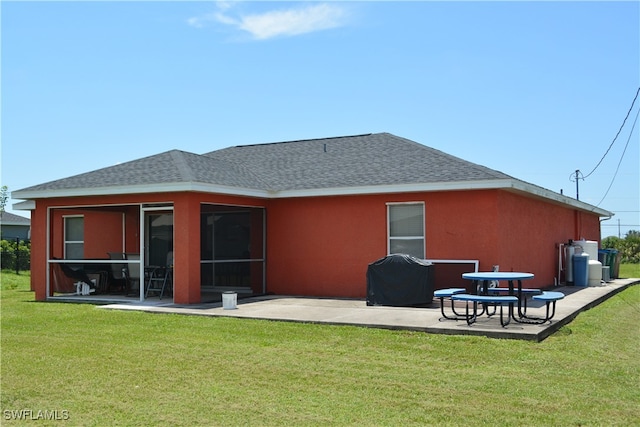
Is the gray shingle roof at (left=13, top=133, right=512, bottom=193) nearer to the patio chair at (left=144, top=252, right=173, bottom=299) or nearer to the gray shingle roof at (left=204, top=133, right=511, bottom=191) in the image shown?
the gray shingle roof at (left=204, top=133, right=511, bottom=191)

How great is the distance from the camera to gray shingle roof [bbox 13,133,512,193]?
550 inches

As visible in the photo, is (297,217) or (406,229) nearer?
(406,229)

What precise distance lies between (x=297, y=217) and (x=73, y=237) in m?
7.79

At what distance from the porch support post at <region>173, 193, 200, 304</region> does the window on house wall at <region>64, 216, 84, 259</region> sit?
6.80 m

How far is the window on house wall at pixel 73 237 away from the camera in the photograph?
19.1m

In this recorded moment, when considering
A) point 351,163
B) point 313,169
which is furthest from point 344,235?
point 313,169

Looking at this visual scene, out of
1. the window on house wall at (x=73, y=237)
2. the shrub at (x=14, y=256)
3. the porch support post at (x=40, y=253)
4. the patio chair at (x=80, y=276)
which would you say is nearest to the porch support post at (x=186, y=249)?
the patio chair at (x=80, y=276)

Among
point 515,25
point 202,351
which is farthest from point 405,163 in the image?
point 202,351

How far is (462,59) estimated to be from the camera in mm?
15391

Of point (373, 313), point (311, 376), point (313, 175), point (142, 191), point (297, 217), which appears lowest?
point (311, 376)

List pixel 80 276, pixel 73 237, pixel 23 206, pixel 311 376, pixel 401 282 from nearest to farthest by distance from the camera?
pixel 311 376, pixel 401 282, pixel 80 276, pixel 73 237, pixel 23 206

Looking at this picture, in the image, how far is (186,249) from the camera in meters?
13.4

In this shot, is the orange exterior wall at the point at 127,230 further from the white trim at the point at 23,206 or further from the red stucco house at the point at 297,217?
the white trim at the point at 23,206

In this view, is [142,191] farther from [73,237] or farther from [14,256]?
[14,256]
